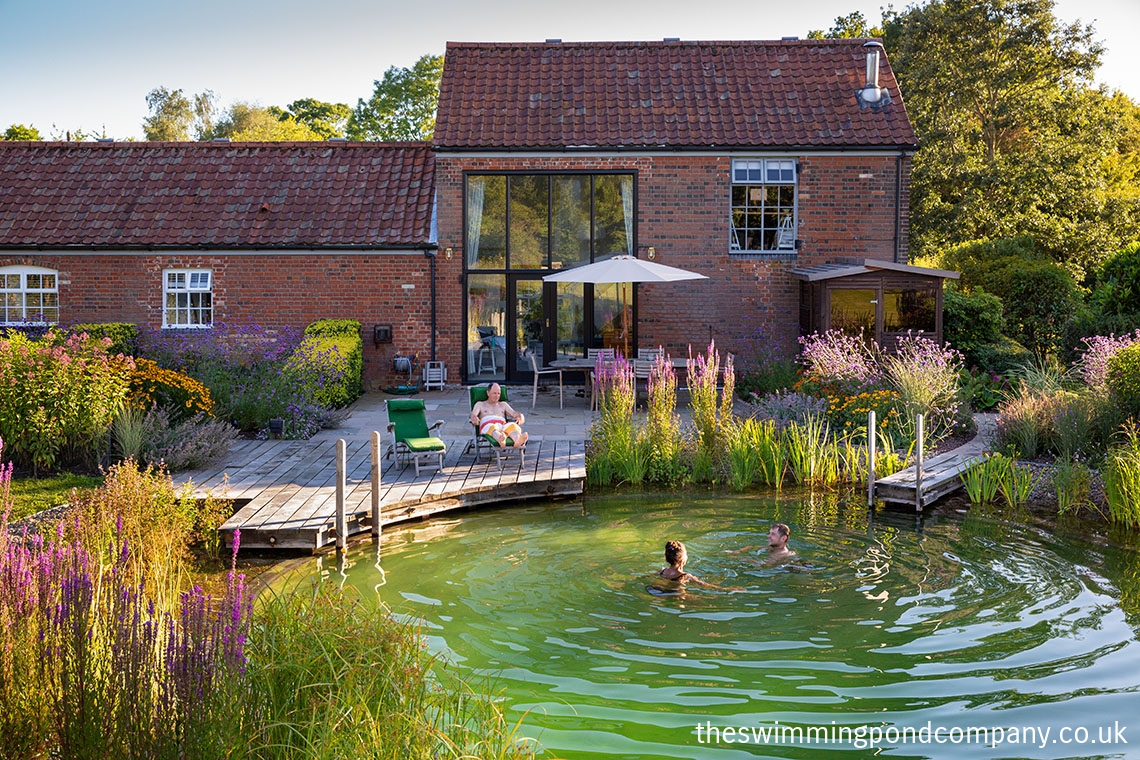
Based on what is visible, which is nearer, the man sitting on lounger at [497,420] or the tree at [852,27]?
the man sitting on lounger at [497,420]

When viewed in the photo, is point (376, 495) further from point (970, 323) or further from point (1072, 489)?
point (970, 323)

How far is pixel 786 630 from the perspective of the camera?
7.47 metres

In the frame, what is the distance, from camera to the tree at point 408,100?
49281 millimetres

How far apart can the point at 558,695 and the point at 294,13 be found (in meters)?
17.7

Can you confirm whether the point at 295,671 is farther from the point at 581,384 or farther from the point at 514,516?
the point at 581,384

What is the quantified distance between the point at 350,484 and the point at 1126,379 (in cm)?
831

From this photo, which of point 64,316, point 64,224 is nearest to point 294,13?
point 64,224

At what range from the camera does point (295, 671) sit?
489 cm

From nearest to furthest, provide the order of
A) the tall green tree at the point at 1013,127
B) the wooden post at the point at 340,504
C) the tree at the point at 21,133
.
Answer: the wooden post at the point at 340,504 < the tall green tree at the point at 1013,127 < the tree at the point at 21,133

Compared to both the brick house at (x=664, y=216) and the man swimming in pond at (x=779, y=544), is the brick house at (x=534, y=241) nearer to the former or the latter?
the brick house at (x=664, y=216)

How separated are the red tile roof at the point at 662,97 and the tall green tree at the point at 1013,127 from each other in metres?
8.13

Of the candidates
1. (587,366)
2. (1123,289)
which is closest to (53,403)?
(587,366)

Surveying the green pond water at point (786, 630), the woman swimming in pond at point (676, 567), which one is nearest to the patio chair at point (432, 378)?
the green pond water at point (786, 630)

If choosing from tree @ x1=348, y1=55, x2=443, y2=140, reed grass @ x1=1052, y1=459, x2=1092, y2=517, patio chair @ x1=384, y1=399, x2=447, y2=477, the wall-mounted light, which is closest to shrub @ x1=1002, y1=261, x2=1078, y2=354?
the wall-mounted light
